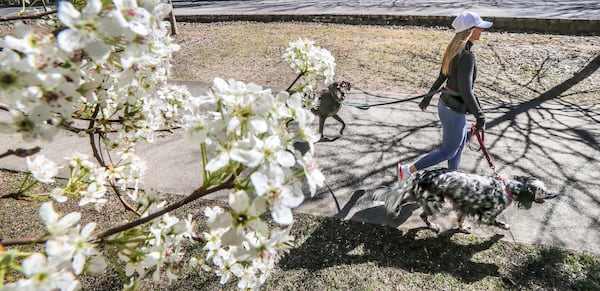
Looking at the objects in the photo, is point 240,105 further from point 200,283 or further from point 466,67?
point 466,67

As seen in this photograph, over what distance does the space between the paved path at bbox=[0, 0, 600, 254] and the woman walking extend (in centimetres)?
68

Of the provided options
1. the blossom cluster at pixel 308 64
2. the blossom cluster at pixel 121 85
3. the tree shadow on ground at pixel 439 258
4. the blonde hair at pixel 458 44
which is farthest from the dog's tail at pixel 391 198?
the blossom cluster at pixel 121 85

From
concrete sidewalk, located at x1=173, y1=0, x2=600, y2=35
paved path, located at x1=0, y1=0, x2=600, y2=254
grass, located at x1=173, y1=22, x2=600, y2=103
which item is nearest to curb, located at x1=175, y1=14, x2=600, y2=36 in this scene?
concrete sidewalk, located at x1=173, y1=0, x2=600, y2=35

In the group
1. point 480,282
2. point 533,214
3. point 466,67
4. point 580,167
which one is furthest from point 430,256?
point 580,167

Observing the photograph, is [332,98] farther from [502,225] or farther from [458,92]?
[502,225]

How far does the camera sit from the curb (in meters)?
9.73

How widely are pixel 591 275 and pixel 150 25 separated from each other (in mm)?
3742

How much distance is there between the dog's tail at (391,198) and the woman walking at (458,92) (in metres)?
0.44

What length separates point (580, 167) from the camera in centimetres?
446

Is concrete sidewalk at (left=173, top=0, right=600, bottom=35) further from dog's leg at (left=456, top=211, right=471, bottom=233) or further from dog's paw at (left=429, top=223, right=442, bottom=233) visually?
dog's paw at (left=429, top=223, right=442, bottom=233)

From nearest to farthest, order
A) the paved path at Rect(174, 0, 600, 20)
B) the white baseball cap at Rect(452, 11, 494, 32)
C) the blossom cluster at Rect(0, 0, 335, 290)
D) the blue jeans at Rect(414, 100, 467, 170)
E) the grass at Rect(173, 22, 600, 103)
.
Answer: the blossom cluster at Rect(0, 0, 335, 290), the white baseball cap at Rect(452, 11, 494, 32), the blue jeans at Rect(414, 100, 467, 170), the grass at Rect(173, 22, 600, 103), the paved path at Rect(174, 0, 600, 20)

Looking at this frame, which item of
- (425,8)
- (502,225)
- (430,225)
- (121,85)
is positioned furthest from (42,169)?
(425,8)

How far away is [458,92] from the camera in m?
3.45

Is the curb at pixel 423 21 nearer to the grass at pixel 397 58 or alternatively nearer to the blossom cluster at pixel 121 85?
the grass at pixel 397 58
